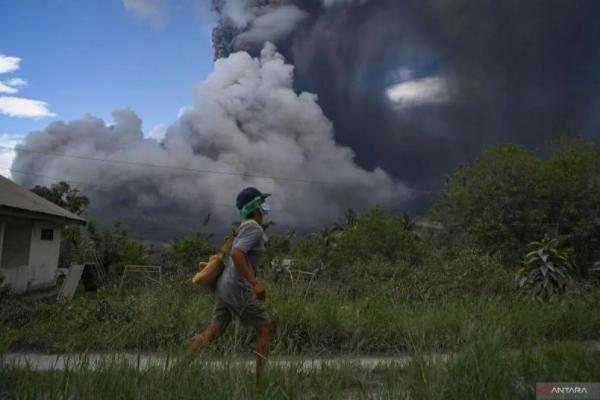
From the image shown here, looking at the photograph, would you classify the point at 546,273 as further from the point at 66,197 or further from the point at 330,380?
the point at 66,197

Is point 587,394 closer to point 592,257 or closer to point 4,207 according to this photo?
point 4,207

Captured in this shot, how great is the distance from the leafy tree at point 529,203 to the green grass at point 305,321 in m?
22.4

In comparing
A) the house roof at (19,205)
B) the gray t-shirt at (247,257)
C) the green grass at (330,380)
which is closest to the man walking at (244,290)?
the gray t-shirt at (247,257)

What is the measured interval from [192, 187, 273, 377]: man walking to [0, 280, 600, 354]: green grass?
4.04ft

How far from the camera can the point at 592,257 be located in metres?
30.3

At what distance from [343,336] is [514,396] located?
338 cm

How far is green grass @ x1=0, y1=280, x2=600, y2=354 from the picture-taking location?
19.4 feet

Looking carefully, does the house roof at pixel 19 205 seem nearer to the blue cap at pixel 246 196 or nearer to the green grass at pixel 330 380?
the blue cap at pixel 246 196

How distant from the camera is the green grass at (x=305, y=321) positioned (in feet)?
19.4

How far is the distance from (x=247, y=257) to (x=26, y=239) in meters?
13.6

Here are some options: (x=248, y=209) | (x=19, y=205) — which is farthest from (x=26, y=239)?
(x=248, y=209)

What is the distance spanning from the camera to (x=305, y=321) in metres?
6.41

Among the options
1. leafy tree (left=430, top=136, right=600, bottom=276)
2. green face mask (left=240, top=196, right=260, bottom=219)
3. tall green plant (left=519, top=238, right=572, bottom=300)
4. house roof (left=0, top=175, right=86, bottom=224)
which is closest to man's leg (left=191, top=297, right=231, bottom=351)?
green face mask (left=240, top=196, right=260, bottom=219)

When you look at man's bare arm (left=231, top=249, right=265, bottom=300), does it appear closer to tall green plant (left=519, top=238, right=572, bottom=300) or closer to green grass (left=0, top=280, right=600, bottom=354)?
green grass (left=0, top=280, right=600, bottom=354)
